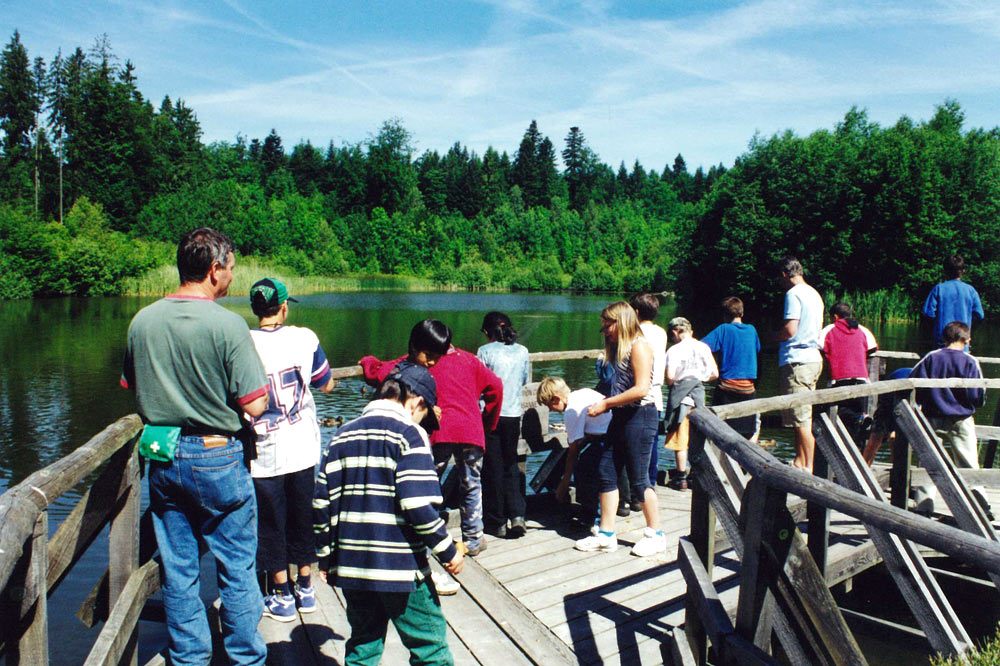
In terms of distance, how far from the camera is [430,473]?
2.69 meters

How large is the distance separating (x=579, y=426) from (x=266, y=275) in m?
45.8

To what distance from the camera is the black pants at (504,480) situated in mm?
4887

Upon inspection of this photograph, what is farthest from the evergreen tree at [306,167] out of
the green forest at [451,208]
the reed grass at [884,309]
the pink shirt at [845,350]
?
the pink shirt at [845,350]

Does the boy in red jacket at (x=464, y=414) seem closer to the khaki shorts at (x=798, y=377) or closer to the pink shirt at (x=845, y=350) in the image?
the khaki shorts at (x=798, y=377)

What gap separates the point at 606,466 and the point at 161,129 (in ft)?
262

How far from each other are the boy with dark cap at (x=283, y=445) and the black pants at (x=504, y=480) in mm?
1477

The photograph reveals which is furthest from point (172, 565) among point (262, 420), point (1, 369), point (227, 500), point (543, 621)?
point (1, 369)

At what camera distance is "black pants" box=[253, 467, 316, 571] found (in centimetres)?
350

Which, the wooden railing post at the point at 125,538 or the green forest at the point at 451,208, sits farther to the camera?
the green forest at the point at 451,208

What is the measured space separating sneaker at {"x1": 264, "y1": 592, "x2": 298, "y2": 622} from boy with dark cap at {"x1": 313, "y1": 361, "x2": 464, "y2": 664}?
3.29ft

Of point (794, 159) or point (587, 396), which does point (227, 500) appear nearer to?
point (587, 396)

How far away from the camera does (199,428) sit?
9.13 feet

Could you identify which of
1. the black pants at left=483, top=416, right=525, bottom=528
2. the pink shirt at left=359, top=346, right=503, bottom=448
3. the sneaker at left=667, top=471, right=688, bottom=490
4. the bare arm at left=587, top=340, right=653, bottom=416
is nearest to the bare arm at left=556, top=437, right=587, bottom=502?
the black pants at left=483, top=416, right=525, bottom=528

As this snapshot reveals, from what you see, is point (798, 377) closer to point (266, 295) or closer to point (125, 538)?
point (266, 295)
